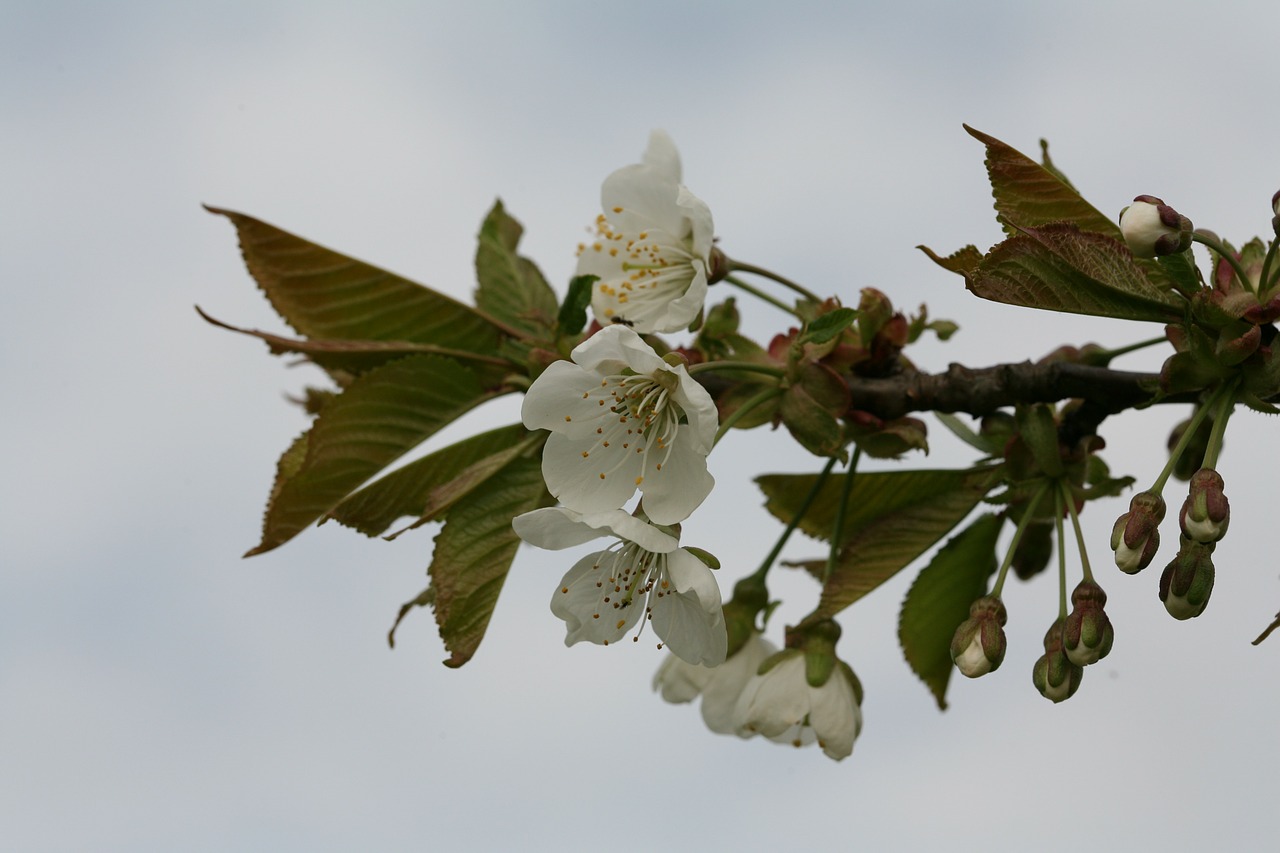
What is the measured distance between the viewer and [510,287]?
2371 mm

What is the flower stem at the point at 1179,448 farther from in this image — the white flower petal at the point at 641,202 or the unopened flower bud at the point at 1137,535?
the white flower petal at the point at 641,202

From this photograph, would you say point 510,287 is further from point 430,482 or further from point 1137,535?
point 1137,535

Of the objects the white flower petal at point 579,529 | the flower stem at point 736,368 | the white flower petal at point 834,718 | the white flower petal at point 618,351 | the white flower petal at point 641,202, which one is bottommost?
the white flower petal at point 834,718

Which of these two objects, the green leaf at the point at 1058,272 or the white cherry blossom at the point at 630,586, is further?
the white cherry blossom at the point at 630,586

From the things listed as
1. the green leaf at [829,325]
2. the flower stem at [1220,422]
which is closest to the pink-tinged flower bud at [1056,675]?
the flower stem at [1220,422]

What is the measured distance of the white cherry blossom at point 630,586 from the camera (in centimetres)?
181

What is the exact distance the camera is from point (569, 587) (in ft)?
6.63

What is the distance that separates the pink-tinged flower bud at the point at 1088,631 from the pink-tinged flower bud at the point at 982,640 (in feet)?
0.31

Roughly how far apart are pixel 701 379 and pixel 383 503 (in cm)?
58

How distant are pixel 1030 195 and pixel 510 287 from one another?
39.0 inches

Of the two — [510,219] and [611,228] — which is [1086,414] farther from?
[510,219]

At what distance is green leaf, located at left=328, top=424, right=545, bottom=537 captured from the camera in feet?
6.59

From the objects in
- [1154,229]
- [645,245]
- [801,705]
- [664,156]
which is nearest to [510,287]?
[645,245]

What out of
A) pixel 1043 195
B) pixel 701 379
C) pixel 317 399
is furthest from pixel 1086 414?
pixel 317 399
